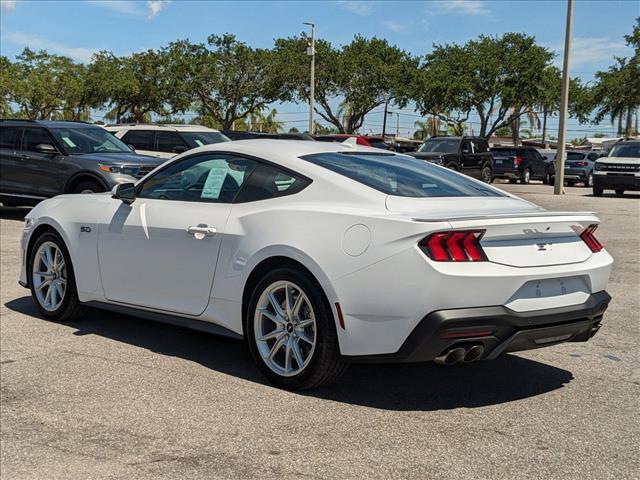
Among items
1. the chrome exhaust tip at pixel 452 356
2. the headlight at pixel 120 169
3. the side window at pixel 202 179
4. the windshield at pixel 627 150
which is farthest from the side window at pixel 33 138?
the windshield at pixel 627 150

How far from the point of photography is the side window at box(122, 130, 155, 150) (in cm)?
1839

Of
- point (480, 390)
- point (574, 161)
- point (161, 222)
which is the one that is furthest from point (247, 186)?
point (574, 161)

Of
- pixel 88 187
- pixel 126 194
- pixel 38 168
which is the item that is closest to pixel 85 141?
pixel 38 168

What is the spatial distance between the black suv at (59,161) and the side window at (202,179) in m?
7.09

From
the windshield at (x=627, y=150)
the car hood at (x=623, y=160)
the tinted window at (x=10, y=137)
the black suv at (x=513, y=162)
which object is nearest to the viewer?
the tinted window at (x=10, y=137)

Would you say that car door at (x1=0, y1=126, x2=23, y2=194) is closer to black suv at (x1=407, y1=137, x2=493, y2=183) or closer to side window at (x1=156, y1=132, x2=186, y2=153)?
side window at (x1=156, y1=132, x2=186, y2=153)

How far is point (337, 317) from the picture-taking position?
4.39 metres

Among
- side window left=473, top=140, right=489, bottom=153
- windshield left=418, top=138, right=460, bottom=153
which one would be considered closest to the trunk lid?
windshield left=418, top=138, right=460, bottom=153

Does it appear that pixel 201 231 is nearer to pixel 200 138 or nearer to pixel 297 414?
pixel 297 414

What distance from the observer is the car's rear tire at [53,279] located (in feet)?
21.0

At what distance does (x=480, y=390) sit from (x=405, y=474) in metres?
1.38

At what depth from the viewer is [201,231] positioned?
520cm

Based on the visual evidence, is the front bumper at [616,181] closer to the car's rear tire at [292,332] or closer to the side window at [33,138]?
the side window at [33,138]

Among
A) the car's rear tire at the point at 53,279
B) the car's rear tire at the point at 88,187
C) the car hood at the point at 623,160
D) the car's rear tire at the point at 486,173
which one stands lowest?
the car's rear tire at the point at 486,173
